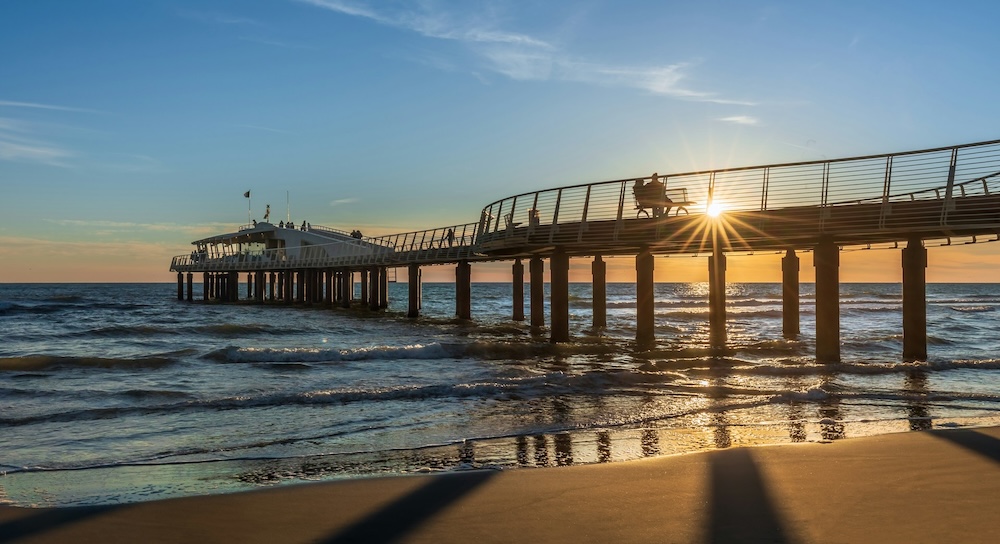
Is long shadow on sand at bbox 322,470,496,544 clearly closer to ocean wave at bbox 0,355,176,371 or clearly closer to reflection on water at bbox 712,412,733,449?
reflection on water at bbox 712,412,733,449

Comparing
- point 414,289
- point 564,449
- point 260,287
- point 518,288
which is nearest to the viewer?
point 564,449

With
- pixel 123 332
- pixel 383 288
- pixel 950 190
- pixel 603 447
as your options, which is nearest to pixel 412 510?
pixel 603 447

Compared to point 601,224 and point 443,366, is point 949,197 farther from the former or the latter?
point 443,366

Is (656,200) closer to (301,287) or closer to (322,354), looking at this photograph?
(322,354)

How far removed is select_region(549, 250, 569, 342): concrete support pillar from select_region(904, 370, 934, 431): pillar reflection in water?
8425 millimetres

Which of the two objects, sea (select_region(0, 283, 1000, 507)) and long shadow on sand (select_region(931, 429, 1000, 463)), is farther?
sea (select_region(0, 283, 1000, 507))

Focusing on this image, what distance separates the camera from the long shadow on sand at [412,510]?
Result: 5.04 m

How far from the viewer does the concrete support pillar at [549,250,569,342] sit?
2058 cm

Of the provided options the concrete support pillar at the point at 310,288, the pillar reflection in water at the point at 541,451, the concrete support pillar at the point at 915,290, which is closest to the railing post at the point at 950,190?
the concrete support pillar at the point at 915,290

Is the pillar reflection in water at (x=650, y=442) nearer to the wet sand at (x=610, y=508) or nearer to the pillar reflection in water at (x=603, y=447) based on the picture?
the pillar reflection in water at (x=603, y=447)

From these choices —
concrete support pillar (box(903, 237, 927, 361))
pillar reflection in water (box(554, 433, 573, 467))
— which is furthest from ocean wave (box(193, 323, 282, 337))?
pillar reflection in water (box(554, 433, 573, 467))

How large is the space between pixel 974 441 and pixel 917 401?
384 cm

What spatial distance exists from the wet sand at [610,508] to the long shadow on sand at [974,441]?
335 millimetres

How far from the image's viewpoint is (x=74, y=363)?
17.8 meters
